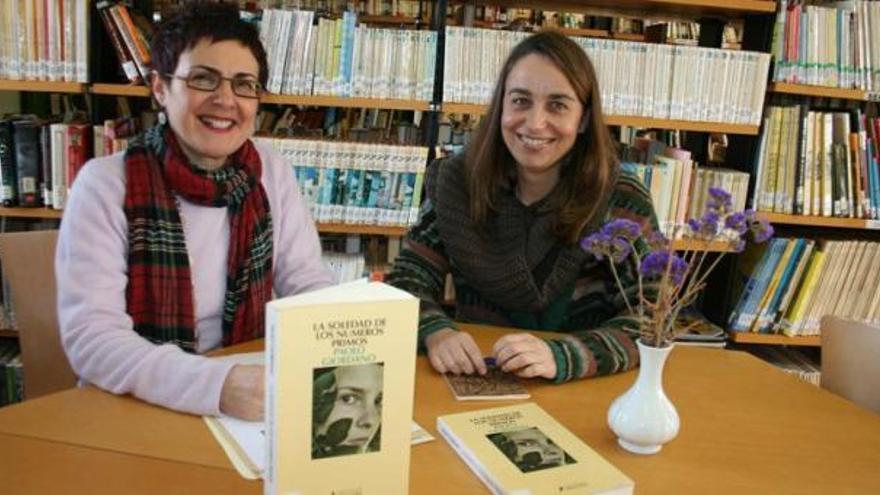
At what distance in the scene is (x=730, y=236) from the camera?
0.97 m

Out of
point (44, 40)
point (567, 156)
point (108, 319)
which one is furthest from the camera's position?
point (44, 40)

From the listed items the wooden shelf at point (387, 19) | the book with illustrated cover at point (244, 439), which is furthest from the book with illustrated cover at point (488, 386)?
the wooden shelf at point (387, 19)

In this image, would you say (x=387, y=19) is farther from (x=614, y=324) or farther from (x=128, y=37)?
(x=614, y=324)

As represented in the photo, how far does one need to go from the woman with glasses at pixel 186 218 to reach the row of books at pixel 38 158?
1.06 m

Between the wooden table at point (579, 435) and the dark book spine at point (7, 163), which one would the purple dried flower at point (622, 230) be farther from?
the dark book spine at point (7, 163)

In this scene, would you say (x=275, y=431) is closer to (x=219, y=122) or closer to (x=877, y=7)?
(x=219, y=122)

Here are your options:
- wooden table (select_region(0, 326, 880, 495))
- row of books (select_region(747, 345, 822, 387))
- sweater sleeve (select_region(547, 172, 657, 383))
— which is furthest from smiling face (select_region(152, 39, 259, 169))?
row of books (select_region(747, 345, 822, 387))

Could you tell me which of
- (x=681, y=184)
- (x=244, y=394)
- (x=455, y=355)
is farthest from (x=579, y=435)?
(x=681, y=184)

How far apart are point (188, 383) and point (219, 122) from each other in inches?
23.3

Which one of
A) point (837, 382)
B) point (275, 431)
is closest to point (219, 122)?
point (275, 431)

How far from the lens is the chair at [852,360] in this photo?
55.7 inches

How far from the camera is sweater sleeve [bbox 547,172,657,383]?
1.29 meters

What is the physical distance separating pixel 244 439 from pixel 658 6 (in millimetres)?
2160

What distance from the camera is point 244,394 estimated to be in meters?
1.05
